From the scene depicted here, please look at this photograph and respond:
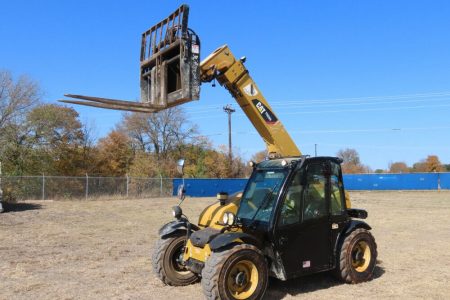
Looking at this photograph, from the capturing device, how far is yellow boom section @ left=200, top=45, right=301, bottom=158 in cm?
795

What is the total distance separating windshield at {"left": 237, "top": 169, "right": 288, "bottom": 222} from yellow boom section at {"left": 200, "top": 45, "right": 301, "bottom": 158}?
4.17 ft

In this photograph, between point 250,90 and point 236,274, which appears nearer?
point 236,274

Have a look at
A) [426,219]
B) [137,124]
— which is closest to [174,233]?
[426,219]

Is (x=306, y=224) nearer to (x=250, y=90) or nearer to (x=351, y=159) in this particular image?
(x=250, y=90)

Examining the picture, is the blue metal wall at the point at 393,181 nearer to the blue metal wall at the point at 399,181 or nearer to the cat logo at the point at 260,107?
the blue metal wall at the point at 399,181

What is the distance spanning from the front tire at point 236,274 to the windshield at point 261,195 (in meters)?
0.66

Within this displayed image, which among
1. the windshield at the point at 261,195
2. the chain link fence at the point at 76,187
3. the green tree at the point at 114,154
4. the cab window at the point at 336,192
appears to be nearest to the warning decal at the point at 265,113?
the windshield at the point at 261,195

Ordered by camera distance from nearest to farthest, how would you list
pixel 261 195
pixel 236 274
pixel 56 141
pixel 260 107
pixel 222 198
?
1. pixel 236 274
2. pixel 261 195
3. pixel 222 198
4. pixel 260 107
5. pixel 56 141

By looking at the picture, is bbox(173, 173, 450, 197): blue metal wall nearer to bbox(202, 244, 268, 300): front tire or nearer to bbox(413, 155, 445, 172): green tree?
bbox(413, 155, 445, 172): green tree

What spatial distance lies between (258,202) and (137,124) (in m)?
45.0

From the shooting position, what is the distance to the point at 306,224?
6.62 meters

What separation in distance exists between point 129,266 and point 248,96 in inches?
153

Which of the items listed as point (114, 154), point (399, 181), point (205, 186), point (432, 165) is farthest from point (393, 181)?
point (432, 165)

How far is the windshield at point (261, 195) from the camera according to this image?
6551 millimetres
